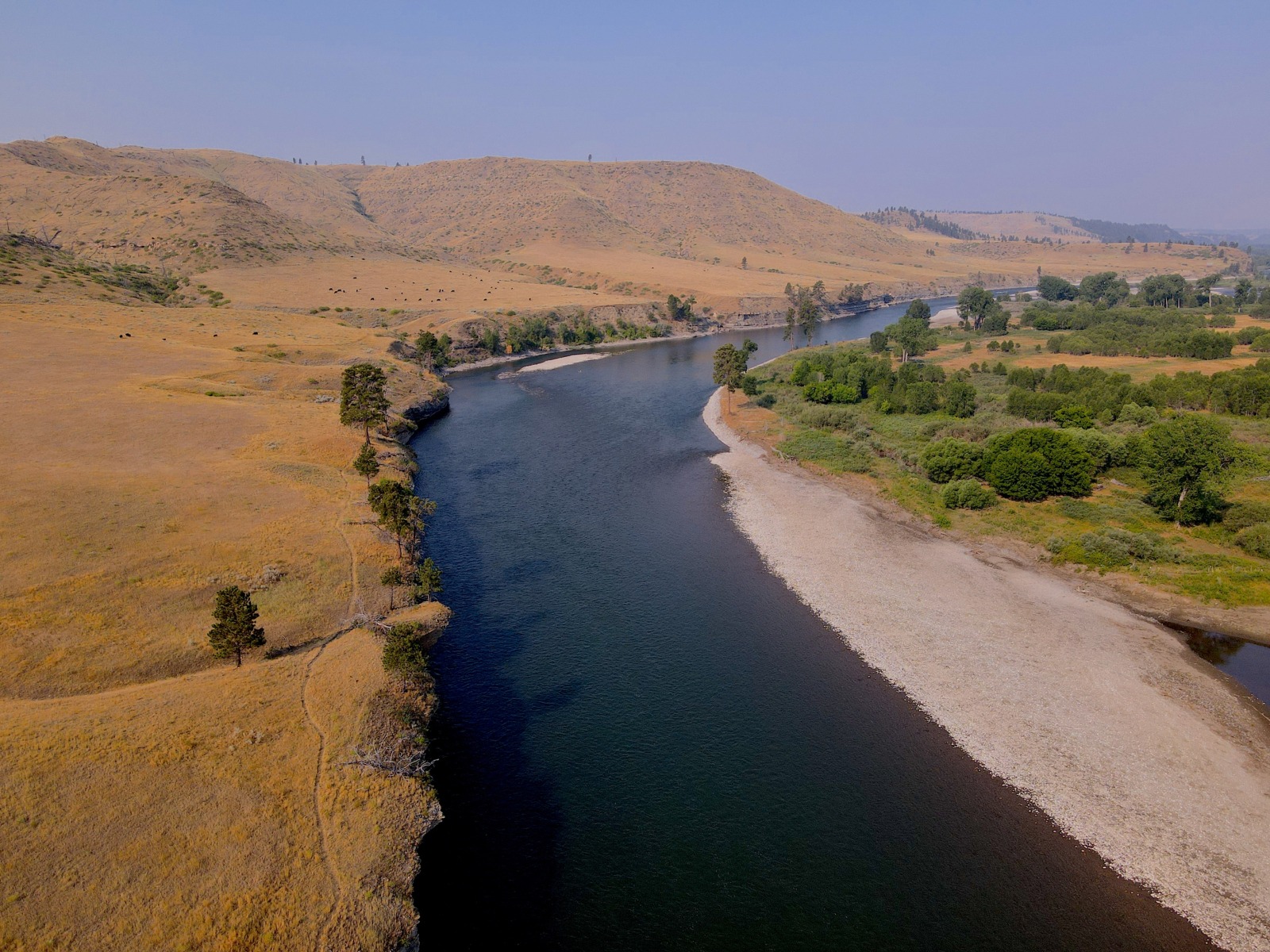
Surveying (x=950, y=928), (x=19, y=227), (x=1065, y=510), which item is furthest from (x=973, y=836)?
(x=19, y=227)

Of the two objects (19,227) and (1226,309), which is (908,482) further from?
(19,227)

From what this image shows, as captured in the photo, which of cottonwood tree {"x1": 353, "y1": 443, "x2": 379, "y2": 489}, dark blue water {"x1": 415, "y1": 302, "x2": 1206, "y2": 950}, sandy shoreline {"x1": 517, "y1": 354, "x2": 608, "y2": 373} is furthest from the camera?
sandy shoreline {"x1": 517, "y1": 354, "x2": 608, "y2": 373}

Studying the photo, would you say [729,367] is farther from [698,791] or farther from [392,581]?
[698,791]

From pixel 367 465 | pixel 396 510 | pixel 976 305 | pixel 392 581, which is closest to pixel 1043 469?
pixel 396 510

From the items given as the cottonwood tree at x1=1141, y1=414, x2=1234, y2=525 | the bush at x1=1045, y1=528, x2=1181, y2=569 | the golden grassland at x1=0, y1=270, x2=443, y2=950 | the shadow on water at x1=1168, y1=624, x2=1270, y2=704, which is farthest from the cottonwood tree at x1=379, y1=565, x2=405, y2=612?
the cottonwood tree at x1=1141, y1=414, x2=1234, y2=525

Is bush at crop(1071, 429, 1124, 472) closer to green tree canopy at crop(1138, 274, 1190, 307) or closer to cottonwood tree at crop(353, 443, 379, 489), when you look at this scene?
cottonwood tree at crop(353, 443, 379, 489)

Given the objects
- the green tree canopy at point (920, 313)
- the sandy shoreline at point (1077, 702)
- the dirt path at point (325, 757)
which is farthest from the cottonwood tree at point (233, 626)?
the green tree canopy at point (920, 313)

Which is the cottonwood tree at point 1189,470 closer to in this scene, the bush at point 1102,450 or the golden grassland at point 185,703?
the bush at point 1102,450
